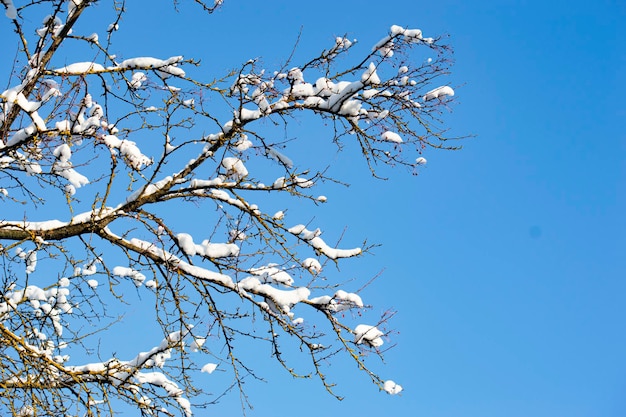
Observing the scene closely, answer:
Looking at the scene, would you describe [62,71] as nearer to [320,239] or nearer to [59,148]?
[59,148]

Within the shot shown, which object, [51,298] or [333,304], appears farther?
[51,298]

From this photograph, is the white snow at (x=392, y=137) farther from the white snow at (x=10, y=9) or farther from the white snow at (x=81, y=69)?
the white snow at (x=10, y=9)

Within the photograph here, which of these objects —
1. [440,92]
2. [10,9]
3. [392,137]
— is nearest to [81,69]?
[10,9]

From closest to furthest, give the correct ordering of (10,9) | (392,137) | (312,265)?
(10,9) < (312,265) < (392,137)

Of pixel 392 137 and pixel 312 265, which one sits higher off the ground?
pixel 392 137

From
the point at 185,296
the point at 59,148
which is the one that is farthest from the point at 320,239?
the point at 59,148

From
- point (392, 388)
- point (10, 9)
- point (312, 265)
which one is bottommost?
point (392, 388)

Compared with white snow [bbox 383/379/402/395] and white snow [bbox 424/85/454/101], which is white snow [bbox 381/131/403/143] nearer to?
white snow [bbox 424/85/454/101]

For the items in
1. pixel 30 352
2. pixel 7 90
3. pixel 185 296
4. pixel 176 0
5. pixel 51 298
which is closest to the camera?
pixel 7 90

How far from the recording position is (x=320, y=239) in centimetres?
582

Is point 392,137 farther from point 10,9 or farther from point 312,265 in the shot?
point 10,9

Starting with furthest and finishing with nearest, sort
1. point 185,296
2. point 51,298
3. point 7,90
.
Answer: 1. point 51,298
2. point 185,296
3. point 7,90

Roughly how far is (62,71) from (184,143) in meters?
1.39

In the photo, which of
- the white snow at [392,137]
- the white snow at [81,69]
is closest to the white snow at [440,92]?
the white snow at [392,137]
